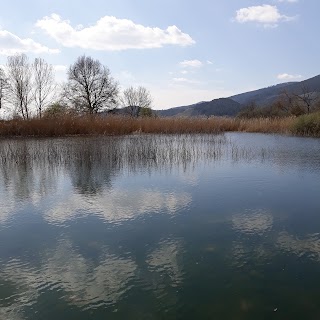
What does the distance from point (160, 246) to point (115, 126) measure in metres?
14.3

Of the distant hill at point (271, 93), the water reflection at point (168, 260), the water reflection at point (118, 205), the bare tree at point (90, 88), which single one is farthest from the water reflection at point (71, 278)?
the distant hill at point (271, 93)

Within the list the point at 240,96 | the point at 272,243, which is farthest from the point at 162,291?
the point at 240,96

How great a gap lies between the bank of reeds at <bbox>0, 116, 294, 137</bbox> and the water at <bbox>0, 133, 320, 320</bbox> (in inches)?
395

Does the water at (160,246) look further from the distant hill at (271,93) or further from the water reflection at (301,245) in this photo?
the distant hill at (271,93)

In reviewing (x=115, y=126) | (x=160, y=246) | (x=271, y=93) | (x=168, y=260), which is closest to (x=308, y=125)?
(x=115, y=126)

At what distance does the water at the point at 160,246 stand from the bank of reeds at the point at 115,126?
10.0 metres

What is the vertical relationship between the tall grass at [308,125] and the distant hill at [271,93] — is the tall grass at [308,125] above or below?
below

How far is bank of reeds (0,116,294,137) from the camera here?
1689cm

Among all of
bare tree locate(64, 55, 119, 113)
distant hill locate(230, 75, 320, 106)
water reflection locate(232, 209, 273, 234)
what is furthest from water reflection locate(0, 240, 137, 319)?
distant hill locate(230, 75, 320, 106)

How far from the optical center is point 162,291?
2746 millimetres

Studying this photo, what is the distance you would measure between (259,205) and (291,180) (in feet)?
6.61

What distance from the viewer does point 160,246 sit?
3600mm

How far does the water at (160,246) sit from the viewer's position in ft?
8.50

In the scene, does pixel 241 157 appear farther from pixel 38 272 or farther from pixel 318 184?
pixel 38 272
